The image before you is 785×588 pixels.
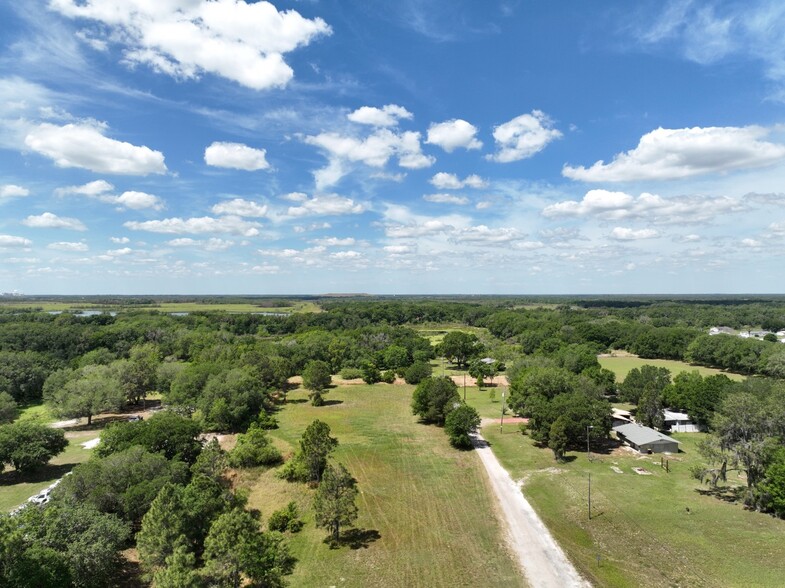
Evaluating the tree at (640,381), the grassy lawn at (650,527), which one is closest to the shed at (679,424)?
the tree at (640,381)

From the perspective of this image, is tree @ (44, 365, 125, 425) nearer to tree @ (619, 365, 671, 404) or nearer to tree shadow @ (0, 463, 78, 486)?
tree shadow @ (0, 463, 78, 486)

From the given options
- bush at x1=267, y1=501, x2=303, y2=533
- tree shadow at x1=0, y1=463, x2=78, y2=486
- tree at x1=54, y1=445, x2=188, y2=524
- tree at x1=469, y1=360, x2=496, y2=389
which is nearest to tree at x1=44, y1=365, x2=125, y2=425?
tree shadow at x1=0, y1=463, x2=78, y2=486

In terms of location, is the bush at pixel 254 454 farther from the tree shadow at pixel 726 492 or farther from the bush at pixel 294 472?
the tree shadow at pixel 726 492

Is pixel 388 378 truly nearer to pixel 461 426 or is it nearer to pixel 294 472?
pixel 461 426

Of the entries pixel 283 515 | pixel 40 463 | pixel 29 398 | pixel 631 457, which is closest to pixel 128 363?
pixel 29 398

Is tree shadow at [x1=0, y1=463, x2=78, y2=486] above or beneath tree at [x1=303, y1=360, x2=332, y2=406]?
beneath

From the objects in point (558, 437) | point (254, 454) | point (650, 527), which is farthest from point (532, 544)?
point (254, 454)

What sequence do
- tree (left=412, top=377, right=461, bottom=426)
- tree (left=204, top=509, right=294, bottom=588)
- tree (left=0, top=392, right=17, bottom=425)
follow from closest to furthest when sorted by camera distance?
tree (left=204, top=509, right=294, bottom=588) < tree (left=0, top=392, right=17, bottom=425) < tree (left=412, top=377, right=461, bottom=426)

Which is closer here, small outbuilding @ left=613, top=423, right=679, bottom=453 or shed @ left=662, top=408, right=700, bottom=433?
small outbuilding @ left=613, top=423, right=679, bottom=453
